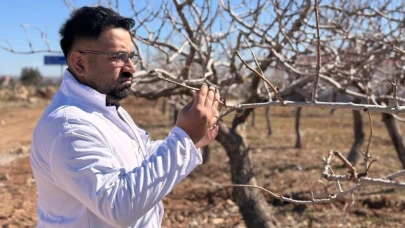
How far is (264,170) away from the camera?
9.18 metres

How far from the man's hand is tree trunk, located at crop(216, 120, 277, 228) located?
319 centimetres

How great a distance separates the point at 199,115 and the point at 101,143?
31 cm

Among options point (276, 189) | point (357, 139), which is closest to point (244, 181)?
point (276, 189)

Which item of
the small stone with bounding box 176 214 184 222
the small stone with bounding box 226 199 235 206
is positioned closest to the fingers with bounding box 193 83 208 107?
the small stone with bounding box 176 214 184 222

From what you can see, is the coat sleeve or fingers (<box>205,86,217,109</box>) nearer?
the coat sleeve

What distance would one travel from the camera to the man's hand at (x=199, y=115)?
164 centimetres

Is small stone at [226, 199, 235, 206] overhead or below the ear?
below

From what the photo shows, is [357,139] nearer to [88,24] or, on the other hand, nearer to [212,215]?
[212,215]

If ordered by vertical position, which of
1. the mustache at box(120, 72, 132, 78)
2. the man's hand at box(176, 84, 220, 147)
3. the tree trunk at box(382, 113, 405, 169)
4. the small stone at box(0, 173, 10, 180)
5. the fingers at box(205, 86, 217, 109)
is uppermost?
the mustache at box(120, 72, 132, 78)

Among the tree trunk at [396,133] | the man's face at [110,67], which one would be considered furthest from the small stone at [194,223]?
the man's face at [110,67]

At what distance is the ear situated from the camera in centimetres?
182

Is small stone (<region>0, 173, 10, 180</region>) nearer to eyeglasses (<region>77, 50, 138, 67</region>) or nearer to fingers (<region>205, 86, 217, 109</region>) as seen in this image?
eyeglasses (<region>77, 50, 138, 67</region>)

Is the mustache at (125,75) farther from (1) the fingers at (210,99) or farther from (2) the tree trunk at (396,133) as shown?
(2) the tree trunk at (396,133)

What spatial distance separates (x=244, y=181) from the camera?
514 cm
